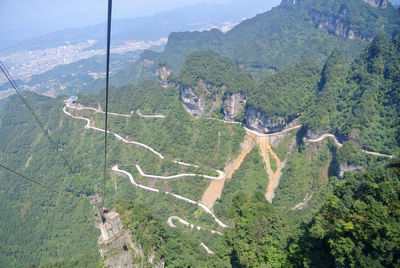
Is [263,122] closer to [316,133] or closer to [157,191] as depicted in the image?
[316,133]

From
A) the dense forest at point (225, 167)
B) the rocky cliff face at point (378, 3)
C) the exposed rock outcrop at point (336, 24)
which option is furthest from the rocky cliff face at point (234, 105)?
the rocky cliff face at point (378, 3)

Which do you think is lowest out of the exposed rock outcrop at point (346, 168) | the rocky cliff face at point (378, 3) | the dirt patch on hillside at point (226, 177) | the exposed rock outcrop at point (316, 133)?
the dirt patch on hillside at point (226, 177)

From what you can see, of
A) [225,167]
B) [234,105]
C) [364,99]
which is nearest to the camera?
[364,99]

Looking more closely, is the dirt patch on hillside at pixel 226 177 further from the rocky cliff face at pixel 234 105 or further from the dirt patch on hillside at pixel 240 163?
the rocky cliff face at pixel 234 105

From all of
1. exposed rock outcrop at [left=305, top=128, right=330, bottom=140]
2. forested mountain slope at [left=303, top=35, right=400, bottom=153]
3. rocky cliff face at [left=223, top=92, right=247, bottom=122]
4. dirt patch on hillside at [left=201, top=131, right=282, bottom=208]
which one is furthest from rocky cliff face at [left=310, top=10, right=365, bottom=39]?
dirt patch on hillside at [left=201, top=131, right=282, bottom=208]

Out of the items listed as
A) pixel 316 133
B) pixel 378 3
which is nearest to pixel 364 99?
pixel 316 133

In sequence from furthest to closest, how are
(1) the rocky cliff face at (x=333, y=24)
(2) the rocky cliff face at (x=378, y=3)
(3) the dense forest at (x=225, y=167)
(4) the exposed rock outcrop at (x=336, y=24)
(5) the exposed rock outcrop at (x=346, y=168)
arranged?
(2) the rocky cliff face at (x=378, y=3) → (1) the rocky cliff face at (x=333, y=24) → (4) the exposed rock outcrop at (x=336, y=24) → (5) the exposed rock outcrop at (x=346, y=168) → (3) the dense forest at (x=225, y=167)

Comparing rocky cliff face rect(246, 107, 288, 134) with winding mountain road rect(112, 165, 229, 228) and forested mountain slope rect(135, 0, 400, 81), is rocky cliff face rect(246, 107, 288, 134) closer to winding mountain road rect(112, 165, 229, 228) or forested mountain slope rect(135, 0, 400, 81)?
winding mountain road rect(112, 165, 229, 228)
